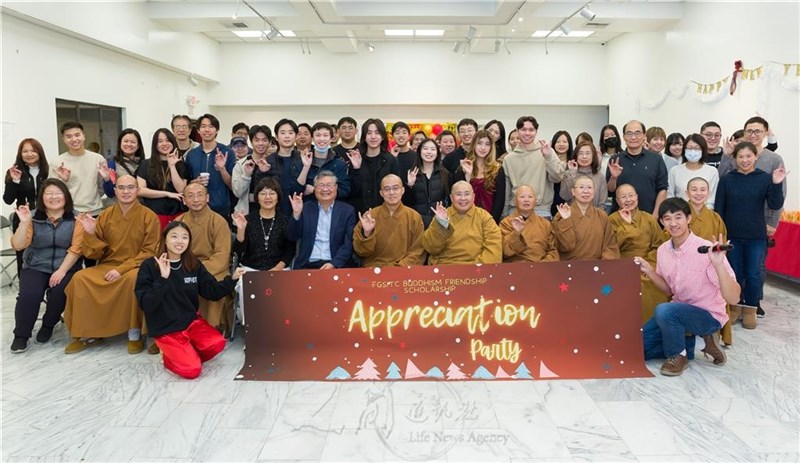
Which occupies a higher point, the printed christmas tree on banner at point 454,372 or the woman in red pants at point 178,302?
the woman in red pants at point 178,302

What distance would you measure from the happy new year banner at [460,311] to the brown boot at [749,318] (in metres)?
1.64

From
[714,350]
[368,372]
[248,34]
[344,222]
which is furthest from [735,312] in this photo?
[248,34]


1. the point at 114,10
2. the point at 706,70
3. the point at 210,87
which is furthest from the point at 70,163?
the point at 706,70

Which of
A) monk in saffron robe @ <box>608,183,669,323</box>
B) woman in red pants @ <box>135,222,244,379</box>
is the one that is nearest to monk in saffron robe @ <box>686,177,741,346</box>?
monk in saffron robe @ <box>608,183,669,323</box>

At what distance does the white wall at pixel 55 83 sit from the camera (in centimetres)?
584

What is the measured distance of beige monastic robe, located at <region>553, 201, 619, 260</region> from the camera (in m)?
3.91

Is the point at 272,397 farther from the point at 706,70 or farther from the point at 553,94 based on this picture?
the point at 553,94

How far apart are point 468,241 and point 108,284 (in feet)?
8.56

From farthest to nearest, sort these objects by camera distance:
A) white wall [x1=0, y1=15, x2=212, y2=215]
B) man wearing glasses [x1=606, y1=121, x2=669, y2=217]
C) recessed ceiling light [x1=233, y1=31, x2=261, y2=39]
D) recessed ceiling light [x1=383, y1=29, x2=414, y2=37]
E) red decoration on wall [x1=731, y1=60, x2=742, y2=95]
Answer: recessed ceiling light [x1=383, y1=29, x2=414, y2=37]
recessed ceiling light [x1=233, y1=31, x2=261, y2=39]
red decoration on wall [x1=731, y1=60, x2=742, y2=95]
white wall [x1=0, y1=15, x2=212, y2=215]
man wearing glasses [x1=606, y1=121, x2=669, y2=217]

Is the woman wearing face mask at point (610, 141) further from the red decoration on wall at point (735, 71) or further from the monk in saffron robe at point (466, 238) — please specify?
the red decoration on wall at point (735, 71)

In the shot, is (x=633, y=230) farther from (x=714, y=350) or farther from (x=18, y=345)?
(x=18, y=345)

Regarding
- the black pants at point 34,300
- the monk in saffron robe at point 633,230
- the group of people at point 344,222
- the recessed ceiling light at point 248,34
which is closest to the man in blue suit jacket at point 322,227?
the group of people at point 344,222

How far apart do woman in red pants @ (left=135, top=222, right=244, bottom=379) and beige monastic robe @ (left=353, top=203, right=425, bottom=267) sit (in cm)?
102

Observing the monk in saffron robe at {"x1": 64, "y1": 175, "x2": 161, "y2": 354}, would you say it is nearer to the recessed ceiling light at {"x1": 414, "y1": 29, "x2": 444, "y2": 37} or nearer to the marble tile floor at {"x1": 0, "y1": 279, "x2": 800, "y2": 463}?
the marble tile floor at {"x1": 0, "y1": 279, "x2": 800, "y2": 463}
